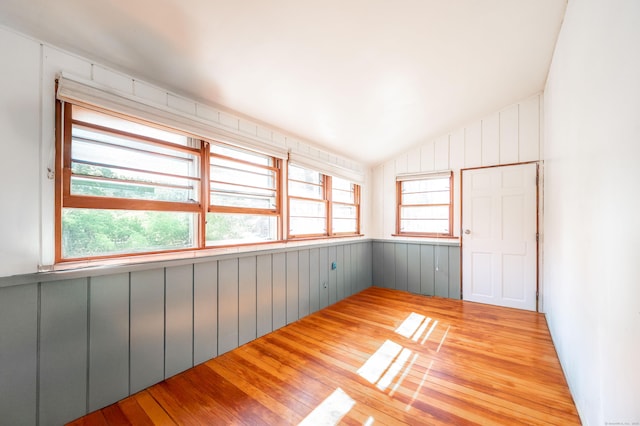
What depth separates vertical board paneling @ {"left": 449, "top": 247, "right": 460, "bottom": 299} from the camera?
12.6 feet

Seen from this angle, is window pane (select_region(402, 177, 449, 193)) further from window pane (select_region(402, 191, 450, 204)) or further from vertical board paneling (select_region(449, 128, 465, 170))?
vertical board paneling (select_region(449, 128, 465, 170))

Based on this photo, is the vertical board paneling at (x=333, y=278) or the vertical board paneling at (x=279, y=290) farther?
the vertical board paneling at (x=333, y=278)

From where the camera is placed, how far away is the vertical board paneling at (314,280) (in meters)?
3.26

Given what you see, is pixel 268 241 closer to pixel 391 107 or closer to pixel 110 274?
pixel 110 274

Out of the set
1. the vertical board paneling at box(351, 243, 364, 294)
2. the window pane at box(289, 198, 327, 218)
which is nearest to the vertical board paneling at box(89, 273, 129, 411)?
the window pane at box(289, 198, 327, 218)

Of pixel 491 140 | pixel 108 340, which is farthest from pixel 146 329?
pixel 491 140

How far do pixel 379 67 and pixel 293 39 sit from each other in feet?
2.69

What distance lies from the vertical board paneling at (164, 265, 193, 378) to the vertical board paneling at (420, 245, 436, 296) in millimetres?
3396

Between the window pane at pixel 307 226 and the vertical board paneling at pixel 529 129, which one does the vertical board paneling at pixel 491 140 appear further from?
the window pane at pixel 307 226

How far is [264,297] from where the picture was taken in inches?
104

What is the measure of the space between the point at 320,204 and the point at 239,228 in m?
1.43

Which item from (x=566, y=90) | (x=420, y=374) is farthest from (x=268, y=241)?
(x=566, y=90)

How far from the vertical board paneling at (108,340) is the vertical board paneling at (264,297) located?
1104mm

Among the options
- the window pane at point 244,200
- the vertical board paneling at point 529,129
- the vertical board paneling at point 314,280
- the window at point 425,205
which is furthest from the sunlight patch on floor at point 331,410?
the vertical board paneling at point 529,129
